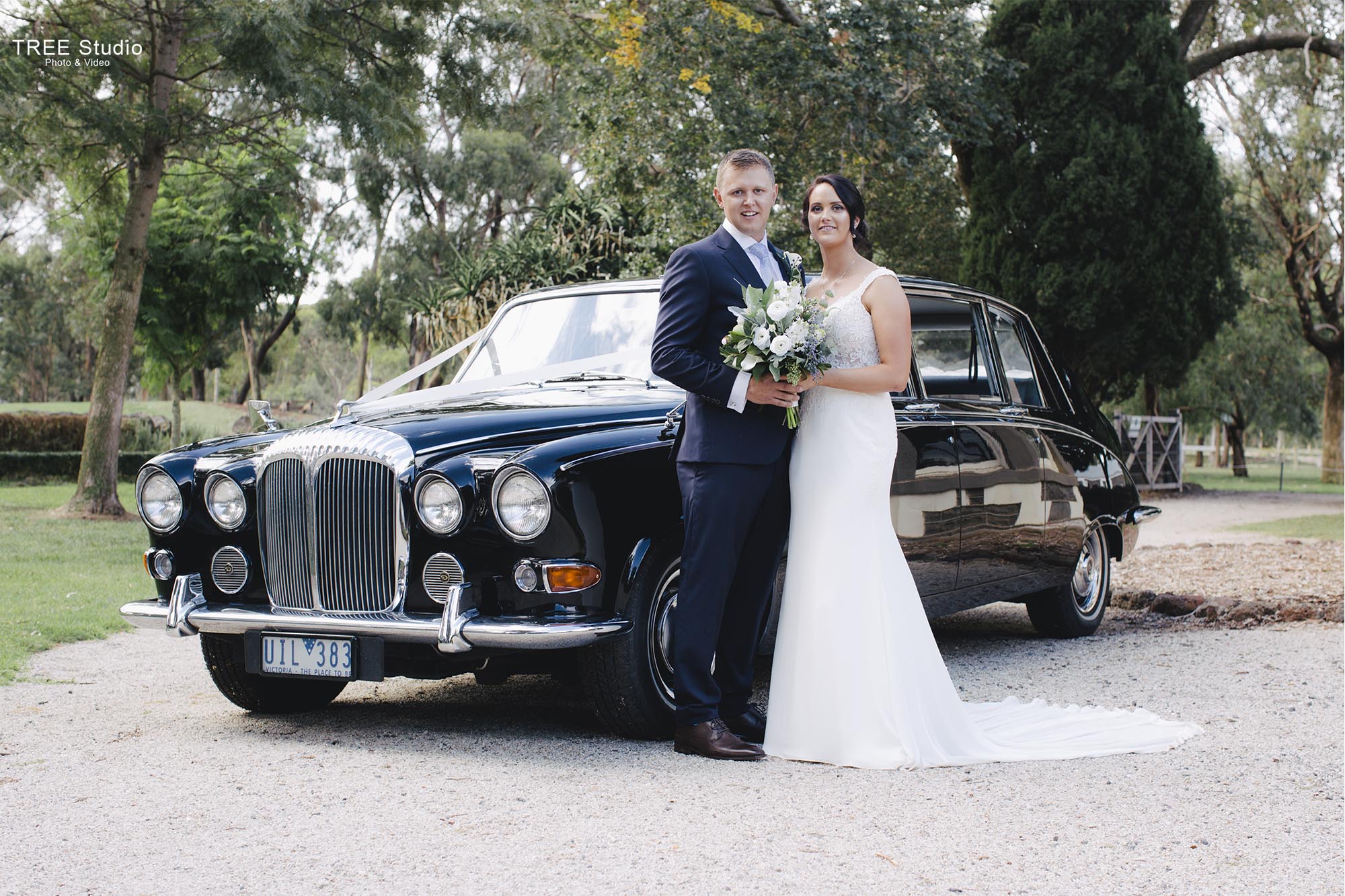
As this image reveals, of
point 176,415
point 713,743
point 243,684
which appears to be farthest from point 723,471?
point 176,415

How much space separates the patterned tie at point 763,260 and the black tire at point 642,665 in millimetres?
1075

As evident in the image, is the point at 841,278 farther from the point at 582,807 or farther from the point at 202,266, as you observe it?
the point at 202,266

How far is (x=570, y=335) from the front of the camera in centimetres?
595

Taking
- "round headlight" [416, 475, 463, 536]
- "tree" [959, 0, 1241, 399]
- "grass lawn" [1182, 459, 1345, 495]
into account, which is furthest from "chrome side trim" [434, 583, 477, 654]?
"grass lawn" [1182, 459, 1345, 495]

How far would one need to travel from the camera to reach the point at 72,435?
2633cm

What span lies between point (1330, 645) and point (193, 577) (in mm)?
6011

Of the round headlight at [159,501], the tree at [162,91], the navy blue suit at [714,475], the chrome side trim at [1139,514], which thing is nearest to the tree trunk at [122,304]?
the tree at [162,91]

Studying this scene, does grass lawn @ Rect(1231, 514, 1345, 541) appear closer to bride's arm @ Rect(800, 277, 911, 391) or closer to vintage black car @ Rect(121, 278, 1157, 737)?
vintage black car @ Rect(121, 278, 1157, 737)

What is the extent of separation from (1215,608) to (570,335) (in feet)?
16.4

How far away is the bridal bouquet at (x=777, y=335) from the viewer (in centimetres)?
441

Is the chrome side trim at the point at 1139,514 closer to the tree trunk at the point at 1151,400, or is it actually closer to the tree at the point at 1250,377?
the tree trunk at the point at 1151,400

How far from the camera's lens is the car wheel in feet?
24.6

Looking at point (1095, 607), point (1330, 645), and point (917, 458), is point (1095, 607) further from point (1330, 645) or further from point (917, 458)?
point (917, 458)

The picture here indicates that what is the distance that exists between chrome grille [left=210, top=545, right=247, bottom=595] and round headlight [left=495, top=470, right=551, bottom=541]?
3.95ft
